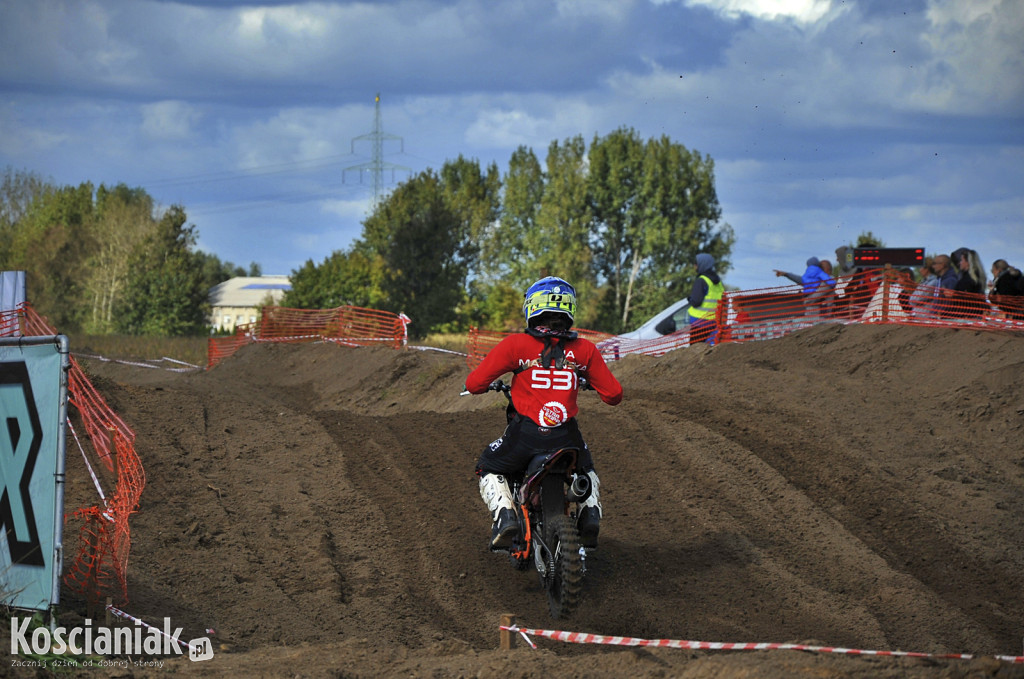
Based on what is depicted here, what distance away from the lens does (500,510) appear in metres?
6.45

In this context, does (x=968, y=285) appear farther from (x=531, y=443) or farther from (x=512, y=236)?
(x=512, y=236)

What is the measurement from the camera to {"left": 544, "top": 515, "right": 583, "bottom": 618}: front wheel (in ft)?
19.6

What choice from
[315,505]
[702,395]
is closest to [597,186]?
[702,395]

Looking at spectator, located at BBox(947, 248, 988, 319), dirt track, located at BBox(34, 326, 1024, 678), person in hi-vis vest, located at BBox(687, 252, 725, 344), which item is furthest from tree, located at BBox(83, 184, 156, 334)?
spectator, located at BBox(947, 248, 988, 319)

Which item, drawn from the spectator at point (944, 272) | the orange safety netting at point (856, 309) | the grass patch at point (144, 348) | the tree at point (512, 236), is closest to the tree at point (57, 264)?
the grass patch at point (144, 348)

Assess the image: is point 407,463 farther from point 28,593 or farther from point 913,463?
point 913,463

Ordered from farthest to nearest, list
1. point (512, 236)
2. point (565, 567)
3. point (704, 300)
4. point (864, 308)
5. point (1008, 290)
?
point (512, 236) < point (864, 308) < point (704, 300) < point (1008, 290) < point (565, 567)

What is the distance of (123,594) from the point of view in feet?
20.8

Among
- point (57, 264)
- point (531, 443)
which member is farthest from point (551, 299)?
point (57, 264)

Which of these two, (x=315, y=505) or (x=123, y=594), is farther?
(x=315, y=505)

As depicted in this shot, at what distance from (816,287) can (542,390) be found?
1240 cm

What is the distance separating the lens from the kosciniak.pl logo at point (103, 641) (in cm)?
507

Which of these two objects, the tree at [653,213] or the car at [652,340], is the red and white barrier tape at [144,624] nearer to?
the car at [652,340]

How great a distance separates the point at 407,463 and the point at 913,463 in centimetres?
571
